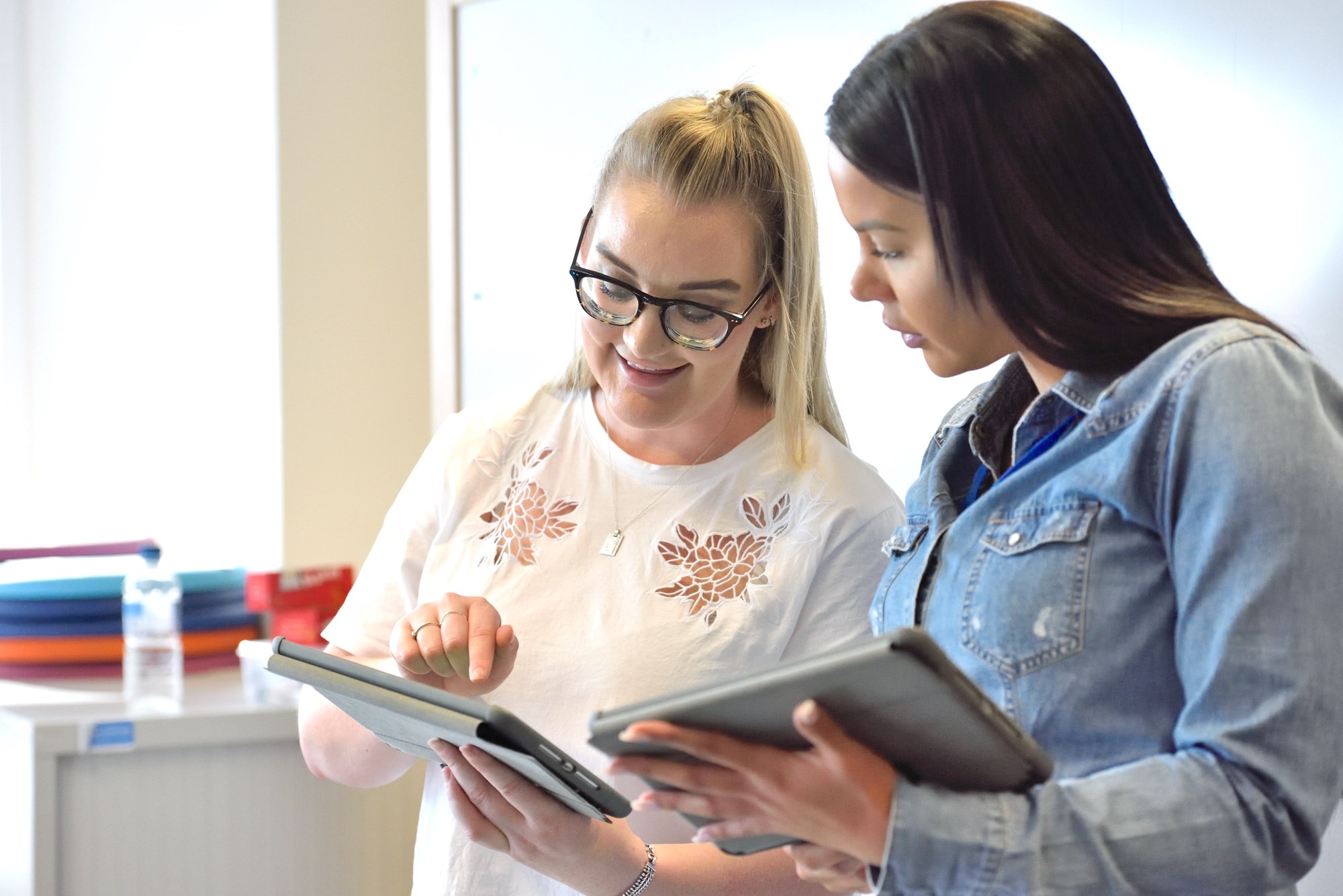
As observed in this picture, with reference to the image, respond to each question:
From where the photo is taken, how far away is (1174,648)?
0.84 meters

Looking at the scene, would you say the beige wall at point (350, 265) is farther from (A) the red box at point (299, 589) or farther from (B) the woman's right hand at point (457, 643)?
(B) the woman's right hand at point (457, 643)

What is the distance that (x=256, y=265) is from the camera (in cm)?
257

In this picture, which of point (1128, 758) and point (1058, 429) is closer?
point (1128, 758)

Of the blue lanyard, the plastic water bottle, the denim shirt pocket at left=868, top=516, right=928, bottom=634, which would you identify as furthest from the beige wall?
the blue lanyard

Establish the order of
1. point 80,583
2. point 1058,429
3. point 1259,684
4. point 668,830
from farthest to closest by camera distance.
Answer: point 80,583, point 668,830, point 1058,429, point 1259,684

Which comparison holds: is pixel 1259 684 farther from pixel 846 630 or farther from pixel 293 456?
pixel 293 456

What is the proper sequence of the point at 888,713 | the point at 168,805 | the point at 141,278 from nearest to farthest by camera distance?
the point at 888,713 → the point at 168,805 → the point at 141,278

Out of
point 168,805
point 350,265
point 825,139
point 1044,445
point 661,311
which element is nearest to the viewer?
point 1044,445

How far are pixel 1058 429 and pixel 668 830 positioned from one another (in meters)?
0.66

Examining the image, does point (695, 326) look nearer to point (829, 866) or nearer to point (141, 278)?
point (829, 866)

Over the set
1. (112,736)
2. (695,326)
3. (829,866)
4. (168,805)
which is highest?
(695,326)

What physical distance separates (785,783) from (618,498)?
745 millimetres

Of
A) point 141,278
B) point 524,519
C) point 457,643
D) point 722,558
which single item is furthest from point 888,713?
point 141,278

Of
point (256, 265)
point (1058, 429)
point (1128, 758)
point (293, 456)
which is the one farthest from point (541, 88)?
point (1128, 758)
